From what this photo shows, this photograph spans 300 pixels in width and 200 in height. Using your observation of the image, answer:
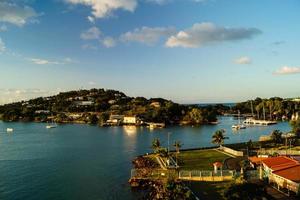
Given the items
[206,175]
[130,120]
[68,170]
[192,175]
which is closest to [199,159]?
[192,175]

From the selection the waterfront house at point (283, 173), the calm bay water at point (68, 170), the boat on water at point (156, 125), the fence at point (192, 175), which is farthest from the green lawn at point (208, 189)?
the boat on water at point (156, 125)

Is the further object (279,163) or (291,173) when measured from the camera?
(279,163)

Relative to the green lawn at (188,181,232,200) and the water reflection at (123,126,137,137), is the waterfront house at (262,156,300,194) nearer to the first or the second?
the green lawn at (188,181,232,200)

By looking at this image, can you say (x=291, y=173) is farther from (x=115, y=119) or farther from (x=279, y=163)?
(x=115, y=119)

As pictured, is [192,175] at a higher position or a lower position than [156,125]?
lower

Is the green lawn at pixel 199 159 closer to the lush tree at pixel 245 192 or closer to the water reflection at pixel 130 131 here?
the lush tree at pixel 245 192

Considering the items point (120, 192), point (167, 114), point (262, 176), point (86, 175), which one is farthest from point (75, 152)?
point (167, 114)
